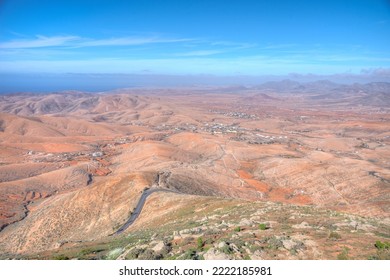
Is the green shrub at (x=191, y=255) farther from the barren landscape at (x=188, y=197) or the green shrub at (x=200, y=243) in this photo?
the green shrub at (x=200, y=243)

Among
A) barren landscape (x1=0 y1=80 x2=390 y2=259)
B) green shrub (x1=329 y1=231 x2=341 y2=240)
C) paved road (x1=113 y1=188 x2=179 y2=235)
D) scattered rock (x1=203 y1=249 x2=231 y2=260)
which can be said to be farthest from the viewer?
paved road (x1=113 y1=188 x2=179 y2=235)

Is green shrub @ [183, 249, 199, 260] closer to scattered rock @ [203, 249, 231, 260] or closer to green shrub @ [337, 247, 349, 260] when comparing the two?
scattered rock @ [203, 249, 231, 260]

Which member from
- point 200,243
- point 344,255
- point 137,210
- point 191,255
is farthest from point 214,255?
point 137,210

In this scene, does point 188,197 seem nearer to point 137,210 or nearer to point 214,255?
point 137,210

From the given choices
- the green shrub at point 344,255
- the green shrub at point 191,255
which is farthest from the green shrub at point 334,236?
the green shrub at point 191,255

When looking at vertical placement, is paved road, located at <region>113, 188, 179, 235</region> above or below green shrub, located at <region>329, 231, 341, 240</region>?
below

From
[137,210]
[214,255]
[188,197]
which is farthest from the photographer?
[137,210]

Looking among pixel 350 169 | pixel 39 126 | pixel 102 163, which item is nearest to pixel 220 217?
pixel 350 169

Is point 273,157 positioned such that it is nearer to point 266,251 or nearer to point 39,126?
point 266,251

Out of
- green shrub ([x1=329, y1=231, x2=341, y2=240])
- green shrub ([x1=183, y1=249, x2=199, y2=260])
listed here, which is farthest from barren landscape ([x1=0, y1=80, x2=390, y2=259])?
green shrub ([x1=183, y1=249, x2=199, y2=260])

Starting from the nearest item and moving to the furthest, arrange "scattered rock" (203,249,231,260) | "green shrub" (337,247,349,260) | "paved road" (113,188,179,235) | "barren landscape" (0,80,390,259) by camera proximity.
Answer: "green shrub" (337,247,349,260) < "scattered rock" (203,249,231,260) < "barren landscape" (0,80,390,259) < "paved road" (113,188,179,235)
